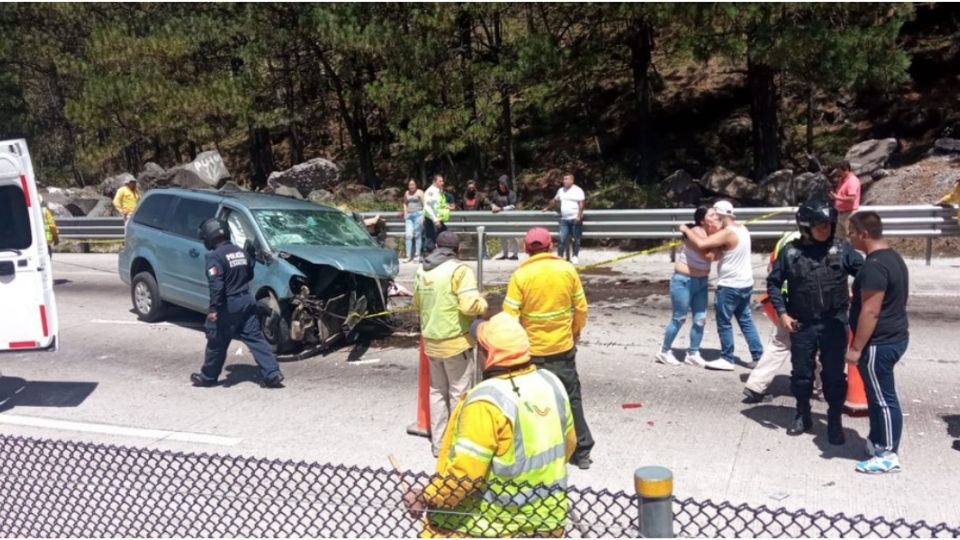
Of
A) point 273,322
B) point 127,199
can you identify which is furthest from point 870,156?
point 127,199

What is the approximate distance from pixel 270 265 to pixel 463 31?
13.5 metres

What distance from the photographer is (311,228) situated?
11.0 meters

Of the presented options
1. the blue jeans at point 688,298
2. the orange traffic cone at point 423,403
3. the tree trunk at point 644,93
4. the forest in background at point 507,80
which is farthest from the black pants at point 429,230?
the orange traffic cone at point 423,403

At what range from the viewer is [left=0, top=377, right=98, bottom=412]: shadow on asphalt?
885 cm

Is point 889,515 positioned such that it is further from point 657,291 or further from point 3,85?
point 3,85

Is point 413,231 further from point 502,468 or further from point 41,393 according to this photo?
point 502,468

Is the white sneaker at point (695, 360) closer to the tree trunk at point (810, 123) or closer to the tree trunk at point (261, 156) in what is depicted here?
the tree trunk at point (810, 123)

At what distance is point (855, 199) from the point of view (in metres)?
12.8

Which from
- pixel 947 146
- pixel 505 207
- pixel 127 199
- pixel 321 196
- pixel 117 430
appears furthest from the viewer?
pixel 321 196

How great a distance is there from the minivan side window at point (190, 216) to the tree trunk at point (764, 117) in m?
13.6

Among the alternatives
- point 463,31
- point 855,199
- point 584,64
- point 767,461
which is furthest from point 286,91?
point 767,461

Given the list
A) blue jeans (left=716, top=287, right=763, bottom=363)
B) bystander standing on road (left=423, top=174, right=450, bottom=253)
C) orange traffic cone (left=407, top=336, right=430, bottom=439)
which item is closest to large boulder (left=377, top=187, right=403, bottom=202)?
bystander standing on road (left=423, top=174, right=450, bottom=253)

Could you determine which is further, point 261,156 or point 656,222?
point 261,156

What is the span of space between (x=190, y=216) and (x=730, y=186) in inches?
485
